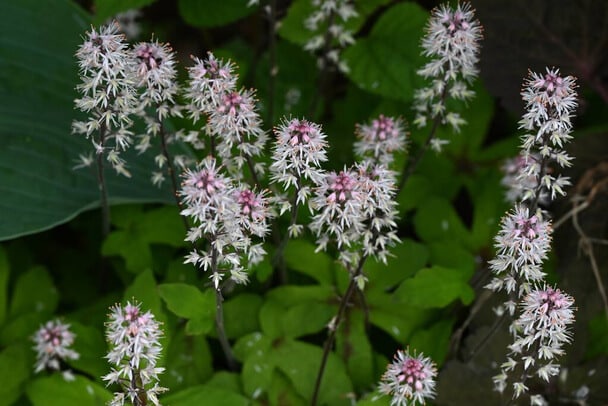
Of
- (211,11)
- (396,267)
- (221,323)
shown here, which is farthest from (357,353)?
(211,11)

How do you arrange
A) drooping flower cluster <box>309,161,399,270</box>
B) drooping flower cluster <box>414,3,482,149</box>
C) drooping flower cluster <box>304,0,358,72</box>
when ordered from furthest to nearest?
drooping flower cluster <box>304,0,358,72</box>, drooping flower cluster <box>414,3,482,149</box>, drooping flower cluster <box>309,161,399,270</box>

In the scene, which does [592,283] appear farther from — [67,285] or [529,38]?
[67,285]

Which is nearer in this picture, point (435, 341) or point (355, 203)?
point (355, 203)

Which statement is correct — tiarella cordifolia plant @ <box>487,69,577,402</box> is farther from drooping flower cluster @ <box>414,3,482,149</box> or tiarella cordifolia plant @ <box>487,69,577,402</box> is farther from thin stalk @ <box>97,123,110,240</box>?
thin stalk @ <box>97,123,110,240</box>

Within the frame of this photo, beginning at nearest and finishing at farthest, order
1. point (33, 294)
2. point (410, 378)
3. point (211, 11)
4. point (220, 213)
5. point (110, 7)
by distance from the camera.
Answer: point (220, 213), point (410, 378), point (110, 7), point (33, 294), point (211, 11)

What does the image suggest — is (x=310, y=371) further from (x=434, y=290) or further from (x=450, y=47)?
(x=450, y=47)

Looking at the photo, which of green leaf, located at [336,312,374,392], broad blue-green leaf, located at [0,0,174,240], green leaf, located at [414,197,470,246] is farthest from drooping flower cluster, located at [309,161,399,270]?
broad blue-green leaf, located at [0,0,174,240]

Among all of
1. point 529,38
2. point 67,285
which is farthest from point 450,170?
point 67,285

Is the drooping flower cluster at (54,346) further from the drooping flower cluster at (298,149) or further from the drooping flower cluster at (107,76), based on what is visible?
the drooping flower cluster at (298,149)
